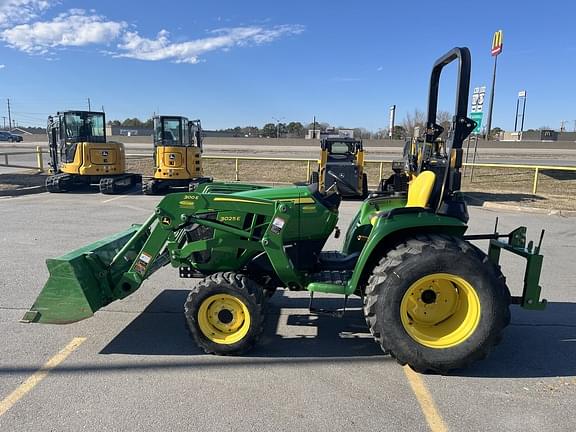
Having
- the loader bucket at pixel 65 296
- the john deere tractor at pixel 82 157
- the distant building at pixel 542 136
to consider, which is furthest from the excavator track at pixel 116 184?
the distant building at pixel 542 136

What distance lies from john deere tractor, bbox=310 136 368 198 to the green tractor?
9330mm

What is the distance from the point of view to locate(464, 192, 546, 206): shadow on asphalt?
12.7 metres

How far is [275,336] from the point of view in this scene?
13.2 ft

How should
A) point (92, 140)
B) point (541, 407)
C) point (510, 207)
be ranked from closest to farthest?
1. point (541, 407)
2. point (510, 207)
3. point (92, 140)

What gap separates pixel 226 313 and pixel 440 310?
1.74 m

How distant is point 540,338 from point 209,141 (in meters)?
57.6

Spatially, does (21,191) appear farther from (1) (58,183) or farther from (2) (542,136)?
(2) (542,136)

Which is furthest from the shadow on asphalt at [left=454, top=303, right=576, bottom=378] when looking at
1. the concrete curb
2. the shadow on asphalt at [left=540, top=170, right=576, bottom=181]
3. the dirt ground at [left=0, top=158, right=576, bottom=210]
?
the shadow on asphalt at [left=540, top=170, right=576, bottom=181]

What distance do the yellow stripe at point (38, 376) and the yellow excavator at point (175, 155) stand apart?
34.8ft

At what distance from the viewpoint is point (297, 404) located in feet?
9.86

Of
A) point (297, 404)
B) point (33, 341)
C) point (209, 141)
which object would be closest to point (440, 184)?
point (297, 404)

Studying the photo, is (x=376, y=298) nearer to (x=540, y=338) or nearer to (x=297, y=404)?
(x=297, y=404)

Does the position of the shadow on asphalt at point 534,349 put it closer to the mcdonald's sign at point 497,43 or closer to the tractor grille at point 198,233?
the tractor grille at point 198,233

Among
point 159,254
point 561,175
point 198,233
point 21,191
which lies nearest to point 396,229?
point 198,233
